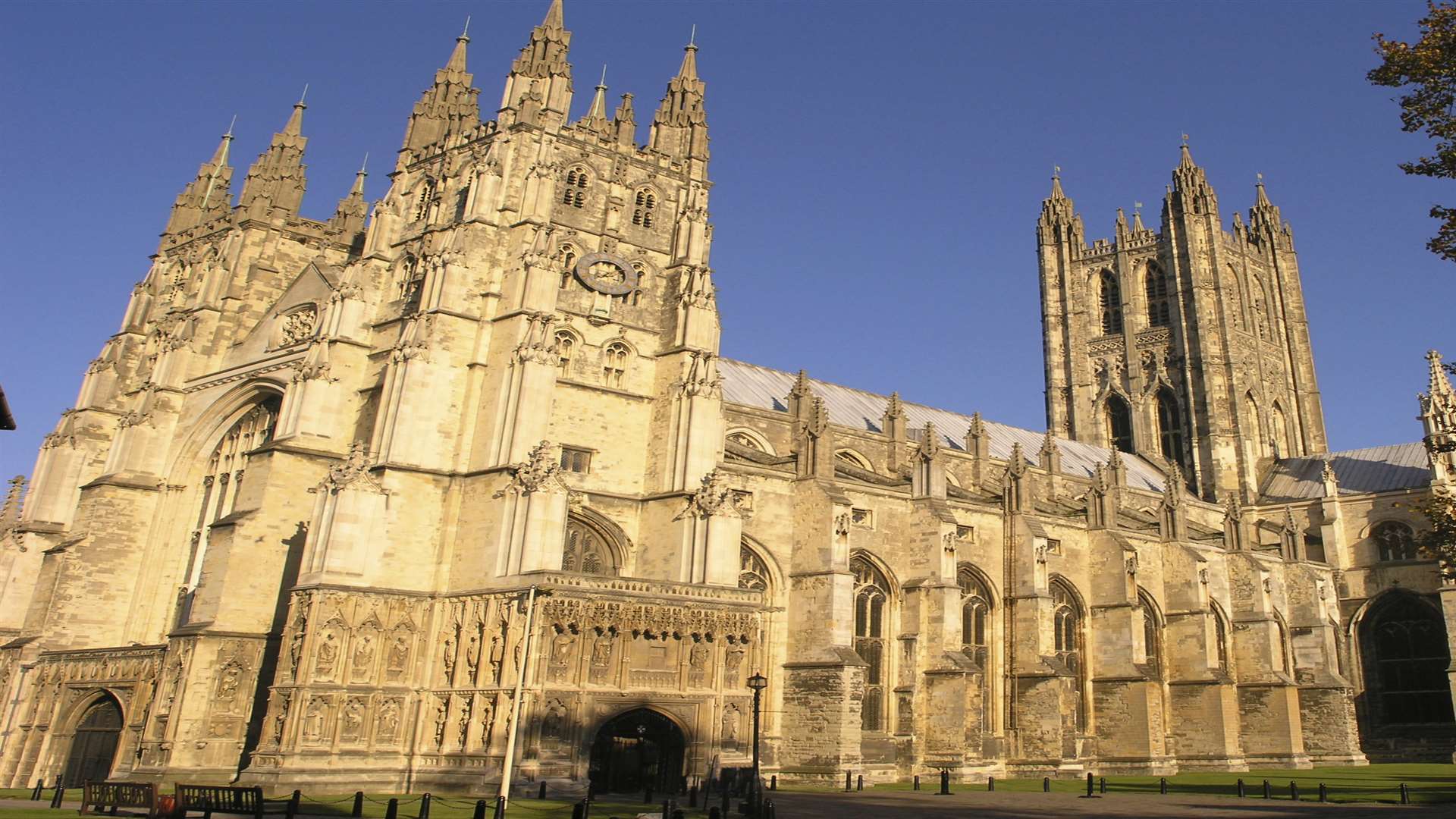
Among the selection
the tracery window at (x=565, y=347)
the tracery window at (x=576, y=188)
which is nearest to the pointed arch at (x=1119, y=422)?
the tracery window at (x=576, y=188)

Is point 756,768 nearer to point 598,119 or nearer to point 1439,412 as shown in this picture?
point 598,119

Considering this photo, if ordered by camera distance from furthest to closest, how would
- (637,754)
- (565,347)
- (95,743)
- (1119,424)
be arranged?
(1119,424), (565,347), (95,743), (637,754)

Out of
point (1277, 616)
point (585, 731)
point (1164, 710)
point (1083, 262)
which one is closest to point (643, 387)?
point (585, 731)

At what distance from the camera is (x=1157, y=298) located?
72.1 meters

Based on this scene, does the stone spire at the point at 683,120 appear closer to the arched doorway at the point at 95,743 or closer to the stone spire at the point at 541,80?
the stone spire at the point at 541,80

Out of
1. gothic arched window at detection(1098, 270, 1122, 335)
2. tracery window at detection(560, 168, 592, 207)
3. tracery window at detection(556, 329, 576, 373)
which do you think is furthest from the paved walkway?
gothic arched window at detection(1098, 270, 1122, 335)

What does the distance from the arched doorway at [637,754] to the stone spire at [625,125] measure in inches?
823

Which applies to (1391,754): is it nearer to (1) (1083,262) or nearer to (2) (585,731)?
(1) (1083,262)

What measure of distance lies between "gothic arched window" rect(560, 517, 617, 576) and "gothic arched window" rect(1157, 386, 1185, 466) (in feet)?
150

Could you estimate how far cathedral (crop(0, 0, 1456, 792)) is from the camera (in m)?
29.1

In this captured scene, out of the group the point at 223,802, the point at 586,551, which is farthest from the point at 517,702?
the point at 586,551

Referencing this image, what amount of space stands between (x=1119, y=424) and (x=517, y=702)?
54.7 m

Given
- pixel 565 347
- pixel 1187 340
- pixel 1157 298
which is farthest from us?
pixel 1157 298

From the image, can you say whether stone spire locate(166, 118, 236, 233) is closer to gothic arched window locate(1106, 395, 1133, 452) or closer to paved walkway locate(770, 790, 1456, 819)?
paved walkway locate(770, 790, 1456, 819)
